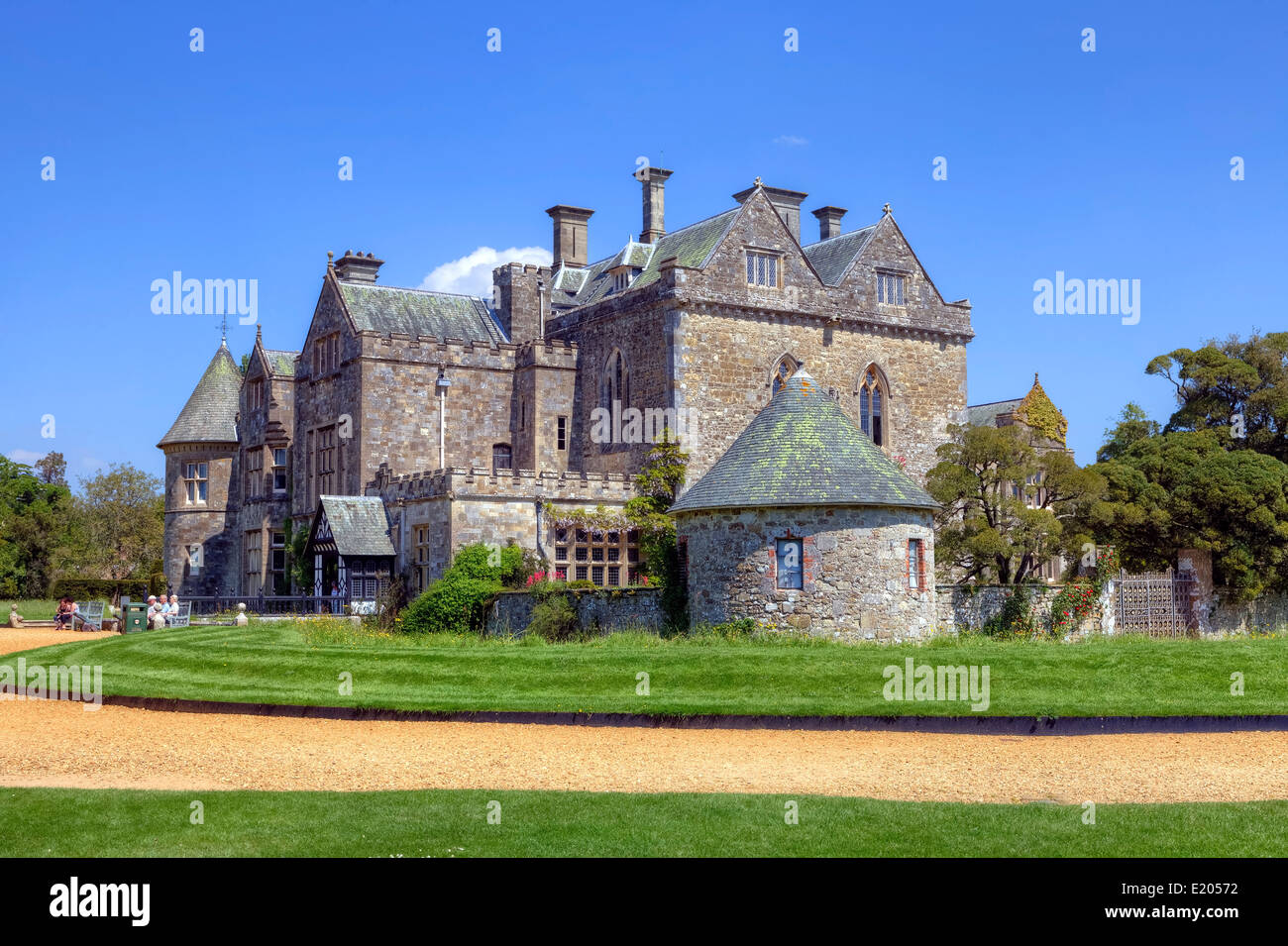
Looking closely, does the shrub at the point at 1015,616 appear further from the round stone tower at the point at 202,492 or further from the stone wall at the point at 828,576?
the round stone tower at the point at 202,492

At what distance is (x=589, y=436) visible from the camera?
144ft

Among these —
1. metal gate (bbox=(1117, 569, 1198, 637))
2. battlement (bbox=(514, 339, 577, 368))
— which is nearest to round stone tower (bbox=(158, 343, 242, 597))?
battlement (bbox=(514, 339, 577, 368))

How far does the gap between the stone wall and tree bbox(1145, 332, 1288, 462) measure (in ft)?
57.0

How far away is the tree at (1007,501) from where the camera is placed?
32031mm

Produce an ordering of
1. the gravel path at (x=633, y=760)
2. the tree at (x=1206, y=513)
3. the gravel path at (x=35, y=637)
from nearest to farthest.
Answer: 1. the gravel path at (x=633, y=760)
2. the gravel path at (x=35, y=637)
3. the tree at (x=1206, y=513)

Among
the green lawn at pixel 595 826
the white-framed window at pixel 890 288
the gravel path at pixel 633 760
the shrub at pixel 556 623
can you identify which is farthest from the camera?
the white-framed window at pixel 890 288

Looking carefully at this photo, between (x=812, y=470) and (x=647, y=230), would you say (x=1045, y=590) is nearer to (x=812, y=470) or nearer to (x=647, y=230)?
(x=812, y=470)

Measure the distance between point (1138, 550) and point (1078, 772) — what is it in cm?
2350

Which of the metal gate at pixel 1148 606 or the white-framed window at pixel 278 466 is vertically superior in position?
the white-framed window at pixel 278 466

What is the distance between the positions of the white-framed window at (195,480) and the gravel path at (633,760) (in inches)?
1338

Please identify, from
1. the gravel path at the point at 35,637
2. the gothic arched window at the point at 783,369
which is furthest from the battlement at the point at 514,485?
the gravel path at the point at 35,637

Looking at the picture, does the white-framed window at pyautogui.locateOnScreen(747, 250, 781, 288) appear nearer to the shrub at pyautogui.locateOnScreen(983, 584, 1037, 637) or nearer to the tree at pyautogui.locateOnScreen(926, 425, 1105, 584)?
the tree at pyautogui.locateOnScreen(926, 425, 1105, 584)
